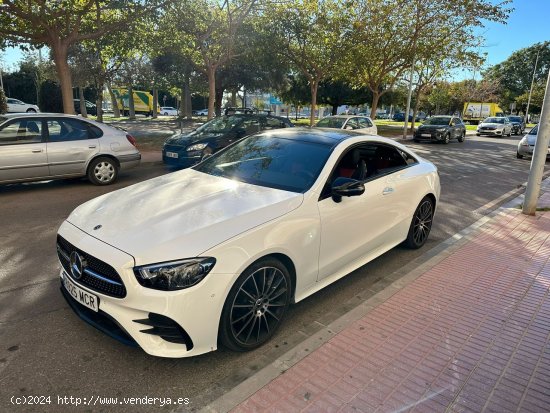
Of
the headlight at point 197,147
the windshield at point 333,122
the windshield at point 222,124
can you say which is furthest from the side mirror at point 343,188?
the windshield at point 333,122

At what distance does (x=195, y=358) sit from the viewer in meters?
2.80

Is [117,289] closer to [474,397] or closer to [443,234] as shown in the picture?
[474,397]

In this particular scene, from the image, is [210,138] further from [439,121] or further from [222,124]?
[439,121]

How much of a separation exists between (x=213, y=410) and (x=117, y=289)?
936 millimetres

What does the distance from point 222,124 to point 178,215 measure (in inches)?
314

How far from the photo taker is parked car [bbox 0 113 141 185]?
7078 millimetres

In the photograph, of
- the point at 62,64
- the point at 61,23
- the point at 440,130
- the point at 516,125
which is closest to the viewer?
the point at 62,64

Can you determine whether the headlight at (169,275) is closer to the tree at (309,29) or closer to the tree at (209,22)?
the tree at (209,22)

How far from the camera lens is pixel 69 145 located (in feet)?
25.1

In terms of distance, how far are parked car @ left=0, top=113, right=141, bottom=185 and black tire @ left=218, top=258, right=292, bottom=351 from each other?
6.45 meters

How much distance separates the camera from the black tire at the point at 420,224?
16.1 ft

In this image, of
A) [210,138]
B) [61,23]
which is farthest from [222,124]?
[61,23]

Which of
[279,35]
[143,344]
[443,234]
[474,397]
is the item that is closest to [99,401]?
[143,344]

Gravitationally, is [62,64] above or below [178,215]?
above
